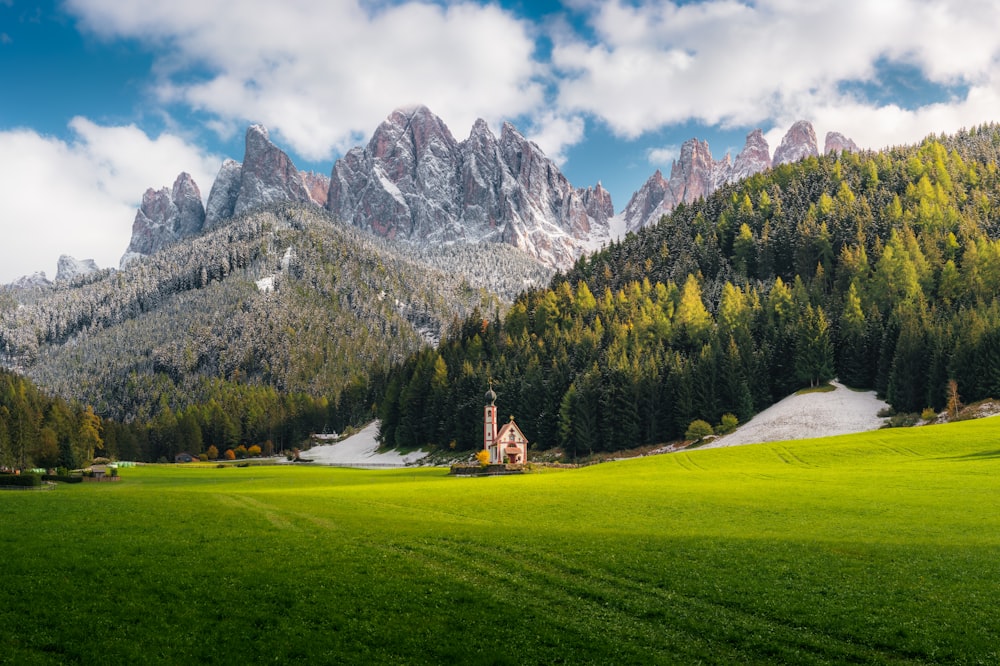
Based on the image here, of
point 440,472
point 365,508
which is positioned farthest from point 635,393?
point 365,508

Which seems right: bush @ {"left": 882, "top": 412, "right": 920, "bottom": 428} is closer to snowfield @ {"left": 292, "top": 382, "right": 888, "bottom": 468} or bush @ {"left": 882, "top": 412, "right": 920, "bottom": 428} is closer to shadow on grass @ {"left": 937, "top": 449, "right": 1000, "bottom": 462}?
snowfield @ {"left": 292, "top": 382, "right": 888, "bottom": 468}

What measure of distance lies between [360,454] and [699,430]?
81.4 metres

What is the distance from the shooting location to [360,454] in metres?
152

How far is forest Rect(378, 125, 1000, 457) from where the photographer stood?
106 m

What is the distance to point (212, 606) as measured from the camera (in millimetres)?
19109

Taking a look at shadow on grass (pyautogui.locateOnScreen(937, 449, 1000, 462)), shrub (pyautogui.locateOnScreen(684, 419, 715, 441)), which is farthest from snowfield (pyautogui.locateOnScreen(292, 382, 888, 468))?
shadow on grass (pyautogui.locateOnScreen(937, 449, 1000, 462))

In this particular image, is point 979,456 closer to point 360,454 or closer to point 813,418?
point 813,418

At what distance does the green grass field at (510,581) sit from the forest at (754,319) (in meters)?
69.0

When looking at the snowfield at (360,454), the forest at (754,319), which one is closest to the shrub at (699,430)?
the forest at (754,319)

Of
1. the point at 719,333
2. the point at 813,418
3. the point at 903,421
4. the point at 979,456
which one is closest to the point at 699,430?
the point at 813,418

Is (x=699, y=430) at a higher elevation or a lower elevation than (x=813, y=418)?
lower

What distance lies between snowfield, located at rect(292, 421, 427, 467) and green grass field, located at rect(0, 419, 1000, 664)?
3844 inches

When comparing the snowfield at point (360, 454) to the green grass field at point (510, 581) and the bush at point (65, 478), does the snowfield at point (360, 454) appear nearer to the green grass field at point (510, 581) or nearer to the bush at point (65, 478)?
the bush at point (65, 478)

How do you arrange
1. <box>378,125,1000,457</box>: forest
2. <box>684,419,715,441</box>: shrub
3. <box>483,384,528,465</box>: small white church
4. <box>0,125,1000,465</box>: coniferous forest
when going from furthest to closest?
<box>378,125,1000,457</box>: forest → <box>0,125,1000,465</box>: coniferous forest → <box>684,419,715,441</box>: shrub → <box>483,384,528,465</box>: small white church
